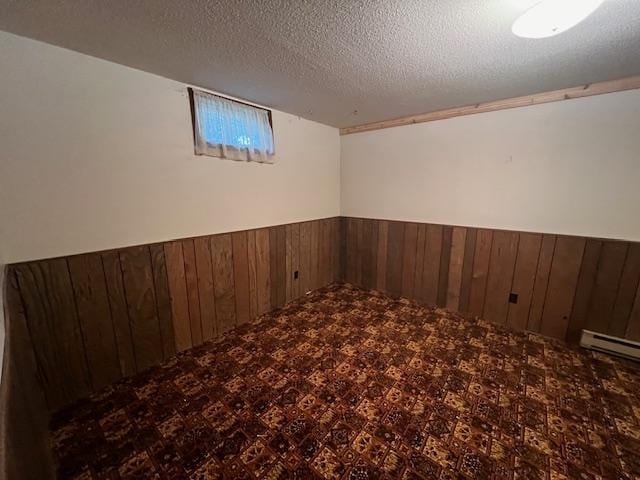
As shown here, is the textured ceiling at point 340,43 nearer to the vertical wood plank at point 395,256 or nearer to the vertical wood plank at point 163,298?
the vertical wood plank at point 163,298

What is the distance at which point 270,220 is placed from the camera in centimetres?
302

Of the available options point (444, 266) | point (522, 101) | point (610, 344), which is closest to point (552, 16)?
point (522, 101)

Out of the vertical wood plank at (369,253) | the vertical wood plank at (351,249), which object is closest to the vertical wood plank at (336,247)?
the vertical wood plank at (351,249)

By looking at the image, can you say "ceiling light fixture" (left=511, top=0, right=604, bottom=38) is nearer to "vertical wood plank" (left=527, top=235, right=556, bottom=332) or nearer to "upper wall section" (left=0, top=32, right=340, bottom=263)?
"vertical wood plank" (left=527, top=235, right=556, bottom=332)

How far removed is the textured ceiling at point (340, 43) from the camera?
125 centimetres

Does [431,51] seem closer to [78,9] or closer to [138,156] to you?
[78,9]

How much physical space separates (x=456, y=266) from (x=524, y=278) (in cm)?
62

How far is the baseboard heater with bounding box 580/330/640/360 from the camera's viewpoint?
7.16 ft

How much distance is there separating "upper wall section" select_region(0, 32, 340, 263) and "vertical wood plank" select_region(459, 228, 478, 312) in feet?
8.22

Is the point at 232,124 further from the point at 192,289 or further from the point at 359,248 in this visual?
the point at 359,248

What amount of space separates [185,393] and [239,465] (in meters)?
0.73

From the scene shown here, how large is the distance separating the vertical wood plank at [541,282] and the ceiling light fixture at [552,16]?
6.25 ft

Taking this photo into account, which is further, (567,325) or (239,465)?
(567,325)

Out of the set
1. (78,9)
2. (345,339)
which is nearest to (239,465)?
(345,339)
